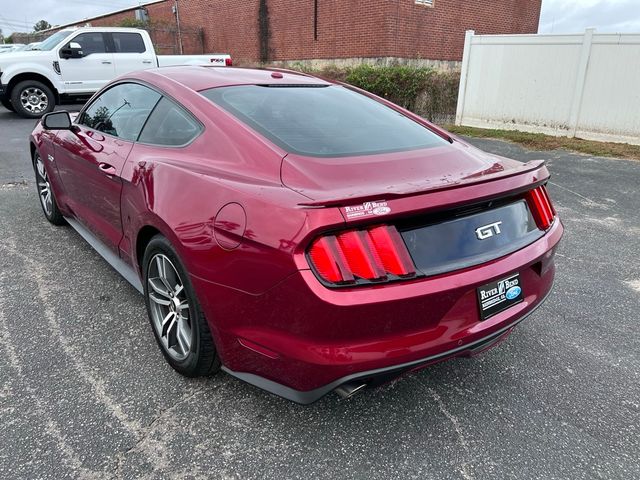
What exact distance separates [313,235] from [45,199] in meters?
4.05

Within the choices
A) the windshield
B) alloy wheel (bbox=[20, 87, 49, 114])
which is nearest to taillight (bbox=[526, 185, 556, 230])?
alloy wheel (bbox=[20, 87, 49, 114])

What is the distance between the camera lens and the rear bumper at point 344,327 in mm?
1807

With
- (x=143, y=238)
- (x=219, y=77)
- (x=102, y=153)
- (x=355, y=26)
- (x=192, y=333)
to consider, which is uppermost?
(x=355, y=26)

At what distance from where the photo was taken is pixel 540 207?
2.46 m

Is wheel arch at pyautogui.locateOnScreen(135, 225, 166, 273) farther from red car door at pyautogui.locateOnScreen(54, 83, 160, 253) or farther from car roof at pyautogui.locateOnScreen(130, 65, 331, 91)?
car roof at pyautogui.locateOnScreen(130, 65, 331, 91)

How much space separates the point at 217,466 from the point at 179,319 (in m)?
0.78

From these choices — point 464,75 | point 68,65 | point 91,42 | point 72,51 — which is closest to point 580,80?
point 464,75

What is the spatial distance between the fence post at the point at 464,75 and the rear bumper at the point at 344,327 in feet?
33.6

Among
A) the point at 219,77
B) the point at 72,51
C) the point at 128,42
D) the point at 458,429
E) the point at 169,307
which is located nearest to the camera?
the point at 458,429

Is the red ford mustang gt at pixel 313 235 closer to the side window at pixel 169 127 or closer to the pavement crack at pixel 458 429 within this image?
the side window at pixel 169 127

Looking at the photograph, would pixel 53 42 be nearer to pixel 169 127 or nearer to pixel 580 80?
pixel 169 127

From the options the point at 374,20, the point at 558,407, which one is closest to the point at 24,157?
the point at 558,407

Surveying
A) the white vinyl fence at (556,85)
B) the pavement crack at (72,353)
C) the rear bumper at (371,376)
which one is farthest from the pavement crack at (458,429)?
the white vinyl fence at (556,85)

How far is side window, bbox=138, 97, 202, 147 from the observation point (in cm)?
260
